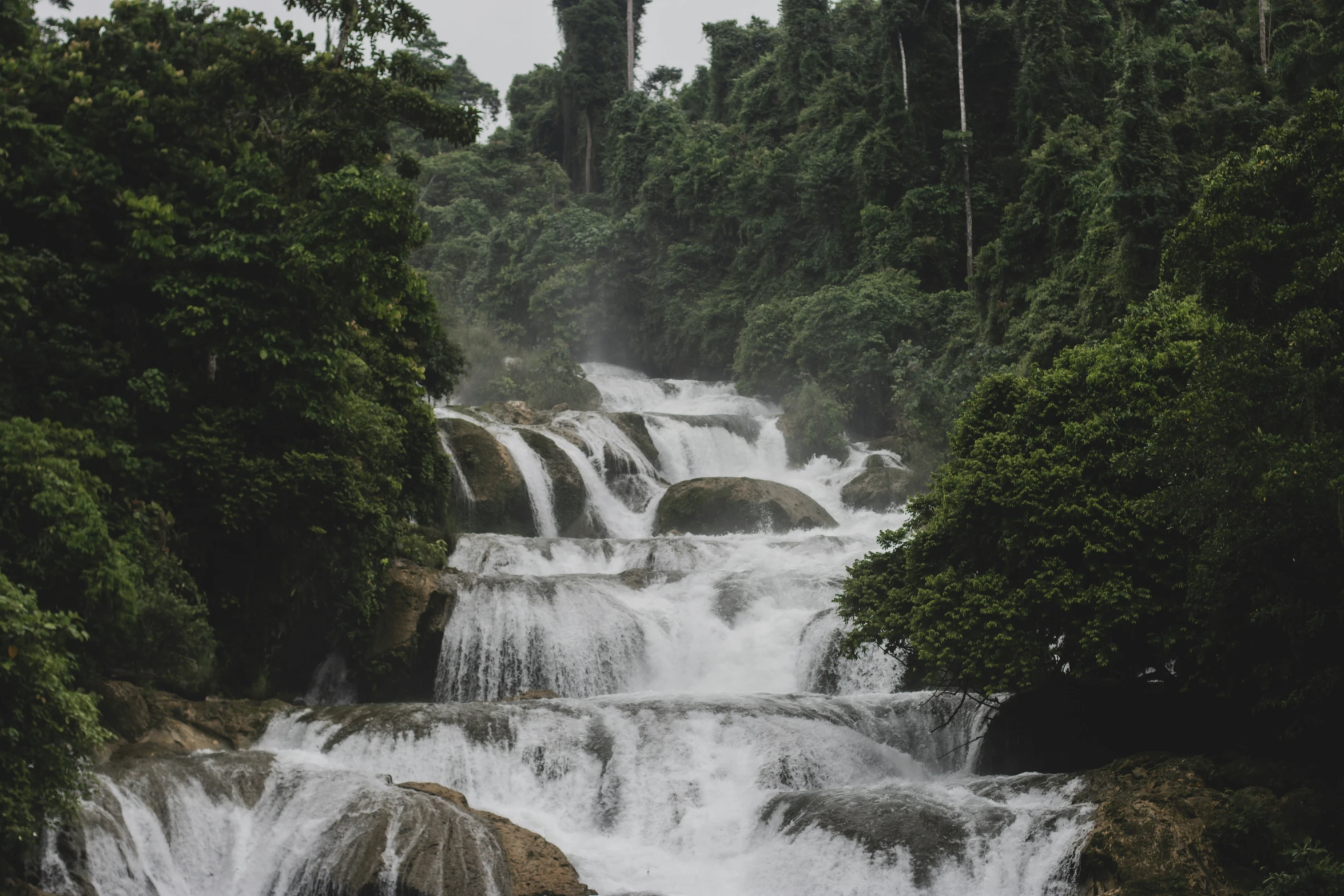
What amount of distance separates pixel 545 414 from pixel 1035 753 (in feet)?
66.5

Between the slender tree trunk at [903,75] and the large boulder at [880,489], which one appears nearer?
the large boulder at [880,489]

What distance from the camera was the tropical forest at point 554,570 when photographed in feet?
34.9

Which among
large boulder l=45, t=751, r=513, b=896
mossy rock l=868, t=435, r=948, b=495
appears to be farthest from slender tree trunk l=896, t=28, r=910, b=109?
large boulder l=45, t=751, r=513, b=896

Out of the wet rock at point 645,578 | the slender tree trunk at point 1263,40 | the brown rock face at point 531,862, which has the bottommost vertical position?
the brown rock face at point 531,862

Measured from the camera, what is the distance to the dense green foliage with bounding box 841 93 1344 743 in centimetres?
1045

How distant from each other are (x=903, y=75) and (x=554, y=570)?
83.5 feet

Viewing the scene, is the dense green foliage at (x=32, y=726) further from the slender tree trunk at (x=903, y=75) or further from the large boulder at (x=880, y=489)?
the slender tree trunk at (x=903, y=75)

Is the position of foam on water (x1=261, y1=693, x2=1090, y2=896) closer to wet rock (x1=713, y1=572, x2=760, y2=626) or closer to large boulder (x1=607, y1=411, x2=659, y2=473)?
wet rock (x1=713, y1=572, x2=760, y2=626)

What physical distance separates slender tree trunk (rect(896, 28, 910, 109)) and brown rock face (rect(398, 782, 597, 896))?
33213mm

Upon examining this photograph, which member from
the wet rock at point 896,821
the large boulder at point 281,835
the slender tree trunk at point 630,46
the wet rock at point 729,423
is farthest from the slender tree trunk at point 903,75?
the large boulder at point 281,835

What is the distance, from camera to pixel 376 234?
50.4 ft

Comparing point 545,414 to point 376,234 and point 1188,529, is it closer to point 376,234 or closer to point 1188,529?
point 376,234

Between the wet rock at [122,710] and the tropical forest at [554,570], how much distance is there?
0.04 meters

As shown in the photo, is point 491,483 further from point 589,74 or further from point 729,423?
point 589,74
